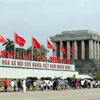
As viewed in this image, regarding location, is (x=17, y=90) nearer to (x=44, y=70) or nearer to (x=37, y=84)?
(x=37, y=84)

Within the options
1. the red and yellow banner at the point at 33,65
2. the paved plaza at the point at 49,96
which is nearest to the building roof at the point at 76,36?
the red and yellow banner at the point at 33,65

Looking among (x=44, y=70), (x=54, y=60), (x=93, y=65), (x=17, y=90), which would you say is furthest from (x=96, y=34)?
(x=17, y=90)

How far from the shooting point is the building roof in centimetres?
10894

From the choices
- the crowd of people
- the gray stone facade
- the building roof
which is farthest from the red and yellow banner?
the building roof

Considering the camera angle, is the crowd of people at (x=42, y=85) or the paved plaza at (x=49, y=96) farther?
the crowd of people at (x=42, y=85)

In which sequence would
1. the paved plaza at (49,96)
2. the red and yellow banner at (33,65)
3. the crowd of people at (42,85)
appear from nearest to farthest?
the paved plaza at (49,96), the crowd of people at (42,85), the red and yellow banner at (33,65)

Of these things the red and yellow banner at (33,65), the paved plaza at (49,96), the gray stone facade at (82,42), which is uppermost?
the gray stone facade at (82,42)

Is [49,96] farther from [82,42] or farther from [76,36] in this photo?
[76,36]

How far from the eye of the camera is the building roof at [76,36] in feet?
357

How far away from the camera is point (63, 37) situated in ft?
370

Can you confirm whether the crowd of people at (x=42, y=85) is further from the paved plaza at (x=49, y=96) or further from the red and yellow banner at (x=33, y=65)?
the red and yellow banner at (x=33, y=65)

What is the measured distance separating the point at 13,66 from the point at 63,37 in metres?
54.1

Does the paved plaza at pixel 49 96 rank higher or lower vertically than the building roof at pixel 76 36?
lower

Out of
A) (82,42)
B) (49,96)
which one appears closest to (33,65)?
(49,96)
